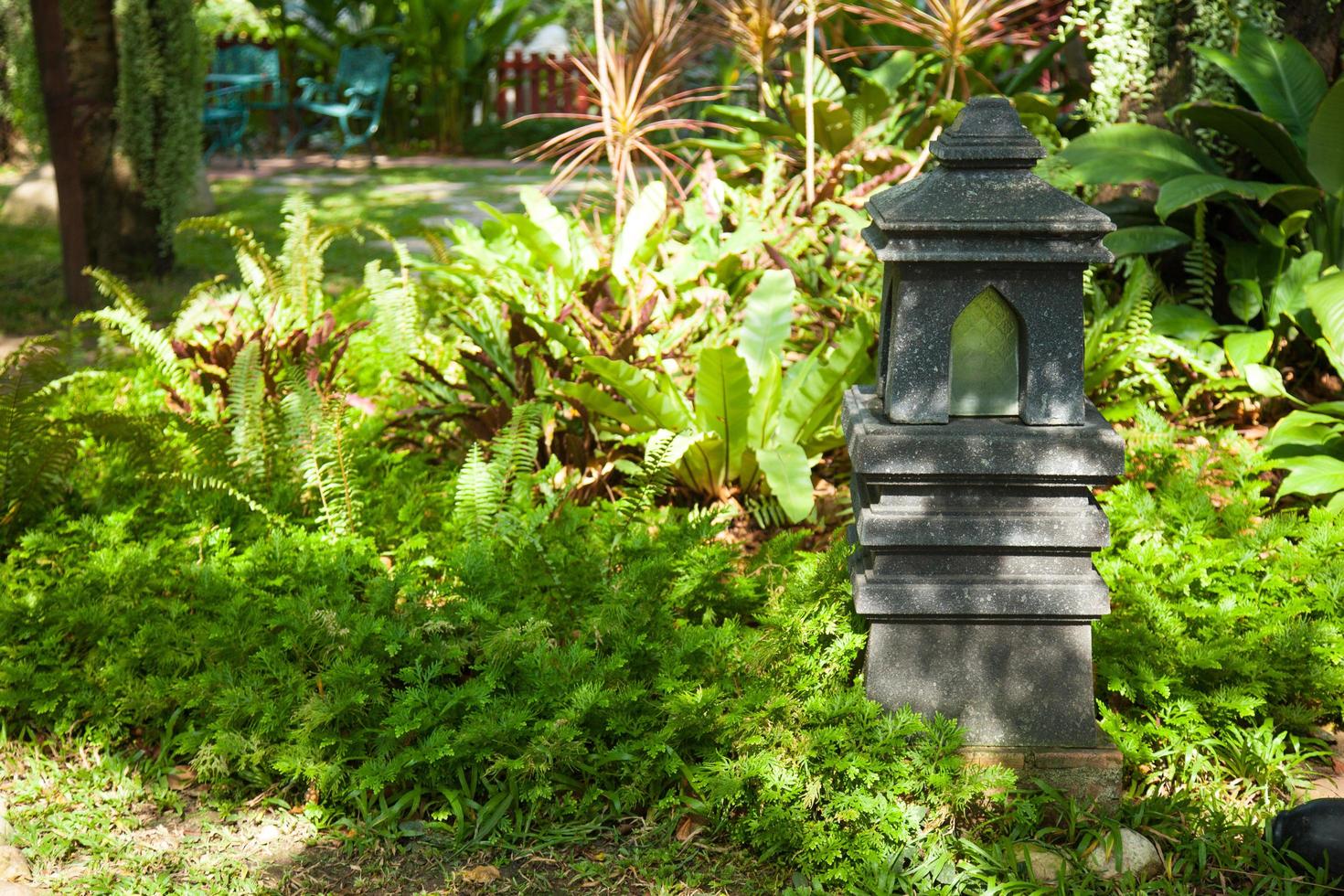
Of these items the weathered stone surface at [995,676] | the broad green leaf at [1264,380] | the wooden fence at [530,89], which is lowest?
the weathered stone surface at [995,676]

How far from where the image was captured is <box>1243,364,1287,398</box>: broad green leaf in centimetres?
423

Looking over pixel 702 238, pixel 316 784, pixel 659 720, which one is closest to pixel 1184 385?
pixel 702 238

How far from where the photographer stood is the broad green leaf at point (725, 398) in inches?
142

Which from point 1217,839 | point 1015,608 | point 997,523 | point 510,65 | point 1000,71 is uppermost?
point 510,65

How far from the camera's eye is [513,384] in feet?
14.0

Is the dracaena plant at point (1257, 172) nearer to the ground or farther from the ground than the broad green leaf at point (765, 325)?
farther from the ground

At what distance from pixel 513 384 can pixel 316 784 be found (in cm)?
183

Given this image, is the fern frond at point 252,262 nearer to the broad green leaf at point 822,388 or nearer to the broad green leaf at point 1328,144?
the broad green leaf at point 822,388

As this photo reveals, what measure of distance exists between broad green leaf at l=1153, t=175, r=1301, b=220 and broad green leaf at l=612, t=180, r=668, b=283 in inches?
79.3

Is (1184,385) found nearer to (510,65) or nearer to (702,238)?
(702,238)

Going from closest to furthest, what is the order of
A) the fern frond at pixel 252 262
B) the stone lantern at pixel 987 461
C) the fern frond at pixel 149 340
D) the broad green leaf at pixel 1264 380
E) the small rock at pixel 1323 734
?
the stone lantern at pixel 987 461 → the small rock at pixel 1323 734 → the broad green leaf at pixel 1264 380 → the fern frond at pixel 149 340 → the fern frond at pixel 252 262

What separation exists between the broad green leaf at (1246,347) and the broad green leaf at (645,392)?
203 centimetres

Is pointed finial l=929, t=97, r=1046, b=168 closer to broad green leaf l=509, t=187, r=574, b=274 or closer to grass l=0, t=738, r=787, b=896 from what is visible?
grass l=0, t=738, r=787, b=896

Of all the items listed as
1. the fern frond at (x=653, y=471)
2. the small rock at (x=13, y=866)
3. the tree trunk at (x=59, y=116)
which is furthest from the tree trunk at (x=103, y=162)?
the small rock at (x=13, y=866)
